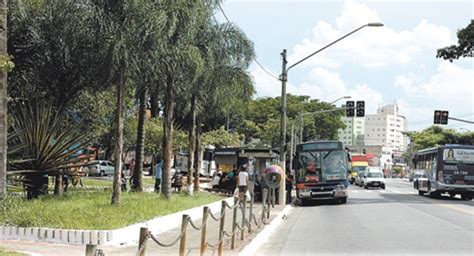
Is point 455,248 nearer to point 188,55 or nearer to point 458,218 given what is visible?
point 458,218

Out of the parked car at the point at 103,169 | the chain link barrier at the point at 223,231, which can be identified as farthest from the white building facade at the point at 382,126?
the chain link barrier at the point at 223,231

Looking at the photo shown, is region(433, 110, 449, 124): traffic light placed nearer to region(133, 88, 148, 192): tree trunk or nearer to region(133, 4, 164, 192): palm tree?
region(133, 88, 148, 192): tree trunk

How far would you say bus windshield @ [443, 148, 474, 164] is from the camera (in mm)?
32531

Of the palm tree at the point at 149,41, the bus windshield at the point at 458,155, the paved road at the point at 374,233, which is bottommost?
the paved road at the point at 374,233

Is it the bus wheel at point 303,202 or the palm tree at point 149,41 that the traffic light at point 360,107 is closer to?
the bus wheel at point 303,202

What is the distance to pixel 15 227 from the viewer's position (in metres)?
11.2

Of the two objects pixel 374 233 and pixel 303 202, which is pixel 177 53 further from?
pixel 303 202

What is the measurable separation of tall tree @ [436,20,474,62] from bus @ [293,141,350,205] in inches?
425

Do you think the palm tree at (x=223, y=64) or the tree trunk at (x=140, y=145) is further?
the tree trunk at (x=140, y=145)

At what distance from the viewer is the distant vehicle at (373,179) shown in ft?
163

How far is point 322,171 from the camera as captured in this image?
27.9 m

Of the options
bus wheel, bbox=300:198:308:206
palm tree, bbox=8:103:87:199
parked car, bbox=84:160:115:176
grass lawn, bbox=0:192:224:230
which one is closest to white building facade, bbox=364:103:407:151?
parked car, bbox=84:160:115:176

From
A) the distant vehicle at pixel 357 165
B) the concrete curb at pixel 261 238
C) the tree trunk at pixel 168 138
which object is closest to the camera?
the concrete curb at pixel 261 238

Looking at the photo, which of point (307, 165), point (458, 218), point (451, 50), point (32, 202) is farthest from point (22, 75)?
point (451, 50)
